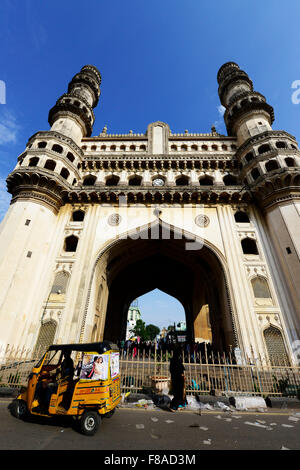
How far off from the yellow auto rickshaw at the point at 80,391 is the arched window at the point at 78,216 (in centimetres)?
1237

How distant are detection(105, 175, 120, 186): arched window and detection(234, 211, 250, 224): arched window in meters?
10.3

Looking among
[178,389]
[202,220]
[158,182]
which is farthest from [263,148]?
[178,389]

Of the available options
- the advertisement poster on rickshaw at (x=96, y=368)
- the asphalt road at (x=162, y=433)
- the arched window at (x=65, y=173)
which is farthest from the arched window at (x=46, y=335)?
the arched window at (x=65, y=173)

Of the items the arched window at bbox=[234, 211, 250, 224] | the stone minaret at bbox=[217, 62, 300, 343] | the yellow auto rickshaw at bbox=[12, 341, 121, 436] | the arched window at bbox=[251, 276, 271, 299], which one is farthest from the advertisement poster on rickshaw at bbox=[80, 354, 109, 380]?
the arched window at bbox=[234, 211, 250, 224]

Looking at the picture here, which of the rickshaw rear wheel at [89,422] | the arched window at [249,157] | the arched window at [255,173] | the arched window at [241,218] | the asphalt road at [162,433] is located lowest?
the asphalt road at [162,433]

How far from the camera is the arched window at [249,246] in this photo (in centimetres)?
1498

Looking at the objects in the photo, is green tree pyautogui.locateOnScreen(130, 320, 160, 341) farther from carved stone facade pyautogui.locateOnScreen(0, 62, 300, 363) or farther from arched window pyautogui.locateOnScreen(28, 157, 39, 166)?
arched window pyautogui.locateOnScreen(28, 157, 39, 166)

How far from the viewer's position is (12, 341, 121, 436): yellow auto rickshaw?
15.6ft

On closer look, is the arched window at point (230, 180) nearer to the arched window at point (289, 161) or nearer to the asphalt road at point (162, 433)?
the arched window at point (289, 161)

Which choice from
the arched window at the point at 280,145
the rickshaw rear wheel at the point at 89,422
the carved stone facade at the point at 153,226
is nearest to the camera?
the rickshaw rear wheel at the point at 89,422

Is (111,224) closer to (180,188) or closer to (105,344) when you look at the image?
(180,188)

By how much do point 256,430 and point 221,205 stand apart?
44.4ft
